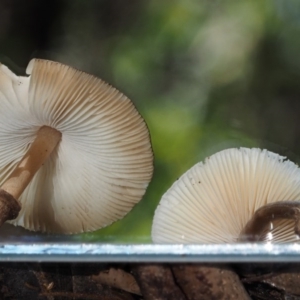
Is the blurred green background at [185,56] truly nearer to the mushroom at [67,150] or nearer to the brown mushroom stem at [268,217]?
the mushroom at [67,150]

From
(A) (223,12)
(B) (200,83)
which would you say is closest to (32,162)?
(B) (200,83)

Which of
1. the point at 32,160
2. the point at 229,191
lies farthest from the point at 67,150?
the point at 229,191

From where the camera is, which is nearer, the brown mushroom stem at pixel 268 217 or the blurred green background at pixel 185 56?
the brown mushroom stem at pixel 268 217

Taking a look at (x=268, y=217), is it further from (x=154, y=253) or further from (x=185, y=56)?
(x=185, y=56)

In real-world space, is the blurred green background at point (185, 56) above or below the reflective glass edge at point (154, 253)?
above

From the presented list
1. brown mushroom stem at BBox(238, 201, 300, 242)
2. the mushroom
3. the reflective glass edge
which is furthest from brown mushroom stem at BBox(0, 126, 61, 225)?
brown mushroom stem at BBox(238, 201, 300, 242)

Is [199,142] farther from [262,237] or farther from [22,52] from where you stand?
[22,52]

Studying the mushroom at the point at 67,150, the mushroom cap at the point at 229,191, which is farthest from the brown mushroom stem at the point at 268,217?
the mushroom at the point at 67,150
